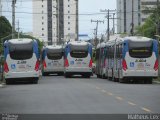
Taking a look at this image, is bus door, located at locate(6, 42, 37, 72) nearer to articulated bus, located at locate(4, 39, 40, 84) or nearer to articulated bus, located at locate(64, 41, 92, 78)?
articulated bus, located at locate(4, 39, 40, 84)

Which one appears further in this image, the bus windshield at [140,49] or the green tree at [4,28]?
the green tree at [4,28]

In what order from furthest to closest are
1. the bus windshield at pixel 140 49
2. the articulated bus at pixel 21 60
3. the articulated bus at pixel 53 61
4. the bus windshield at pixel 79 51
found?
the articulated bus at pixel 53 61, the bus windshield at pixel 79 51, the articulated bus at pixel 21 60, the bus windshield at pixel 140 49

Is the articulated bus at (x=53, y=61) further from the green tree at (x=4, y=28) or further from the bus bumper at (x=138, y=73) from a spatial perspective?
the green tree at (x=4, y=28)

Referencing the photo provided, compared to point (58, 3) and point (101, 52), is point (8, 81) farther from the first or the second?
point (58, 3)

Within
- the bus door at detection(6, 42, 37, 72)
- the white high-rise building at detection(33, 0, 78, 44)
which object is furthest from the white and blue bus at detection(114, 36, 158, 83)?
the white high-rise building at detection(33, 0, 78, 44)

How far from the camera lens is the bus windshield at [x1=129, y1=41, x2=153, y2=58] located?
43.0 m

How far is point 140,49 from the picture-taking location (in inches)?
1693

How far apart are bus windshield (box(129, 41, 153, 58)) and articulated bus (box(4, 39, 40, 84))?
6766mm

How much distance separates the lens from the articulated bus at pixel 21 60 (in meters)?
43.4

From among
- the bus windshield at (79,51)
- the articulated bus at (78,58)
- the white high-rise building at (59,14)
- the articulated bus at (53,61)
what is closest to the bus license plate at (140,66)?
the articulated bus at (78,58)

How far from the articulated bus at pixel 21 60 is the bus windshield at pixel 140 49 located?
6.77m

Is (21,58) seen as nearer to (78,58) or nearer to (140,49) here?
(140,49)

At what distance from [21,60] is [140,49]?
8492 millimetres

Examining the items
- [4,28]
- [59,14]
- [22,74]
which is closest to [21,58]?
[22,74]
